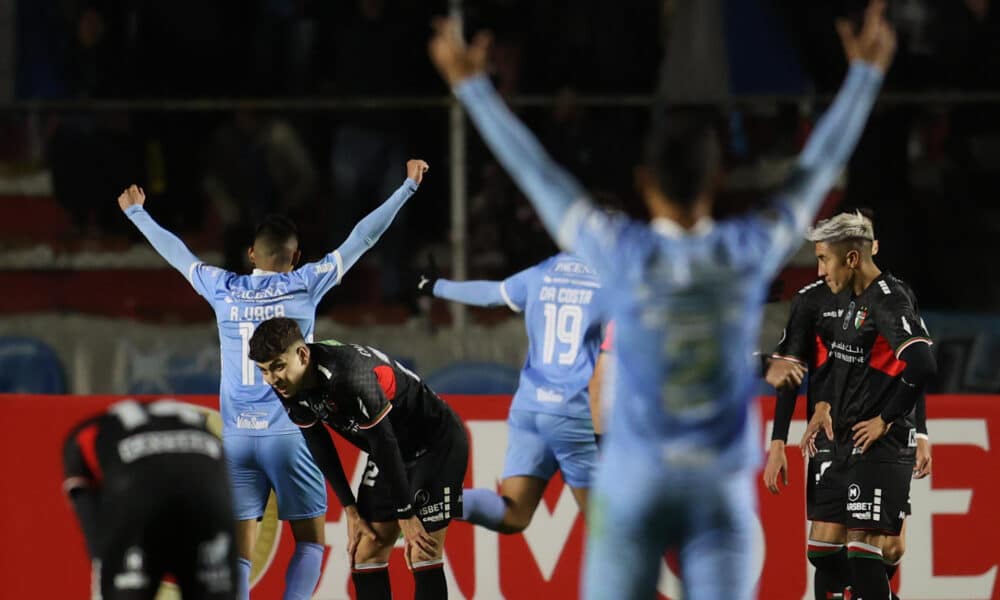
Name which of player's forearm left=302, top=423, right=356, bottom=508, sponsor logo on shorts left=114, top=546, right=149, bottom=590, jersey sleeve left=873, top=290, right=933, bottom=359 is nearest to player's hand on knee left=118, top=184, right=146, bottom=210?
player's forearm left=302, top=423, right=356, bottom=508

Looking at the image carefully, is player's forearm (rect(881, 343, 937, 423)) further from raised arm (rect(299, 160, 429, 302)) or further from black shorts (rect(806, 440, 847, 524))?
raised arm (rect(299, 160, 429, 302))

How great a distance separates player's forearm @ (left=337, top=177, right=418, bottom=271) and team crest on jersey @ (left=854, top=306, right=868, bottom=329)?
7.86ft

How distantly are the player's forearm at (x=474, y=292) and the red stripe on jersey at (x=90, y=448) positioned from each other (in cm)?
335

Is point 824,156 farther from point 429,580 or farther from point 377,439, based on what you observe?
point 429,580

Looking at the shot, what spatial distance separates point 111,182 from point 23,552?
10.6ft

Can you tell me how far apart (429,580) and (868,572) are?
2.13m

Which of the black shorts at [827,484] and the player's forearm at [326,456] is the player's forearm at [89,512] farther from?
the black shorts at [827,484]

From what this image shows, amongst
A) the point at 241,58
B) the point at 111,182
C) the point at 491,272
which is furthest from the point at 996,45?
the point at 111,182

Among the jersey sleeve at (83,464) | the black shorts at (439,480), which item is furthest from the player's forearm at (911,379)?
the jersey sleeve at (83,464)

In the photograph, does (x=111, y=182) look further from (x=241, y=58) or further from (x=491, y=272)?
(x=491, y=272)

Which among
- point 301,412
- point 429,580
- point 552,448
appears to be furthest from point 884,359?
point 301,412

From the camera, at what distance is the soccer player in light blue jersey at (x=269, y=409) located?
287 inches

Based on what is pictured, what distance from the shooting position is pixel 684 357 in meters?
3.74

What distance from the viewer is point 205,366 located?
9914 millimetres
